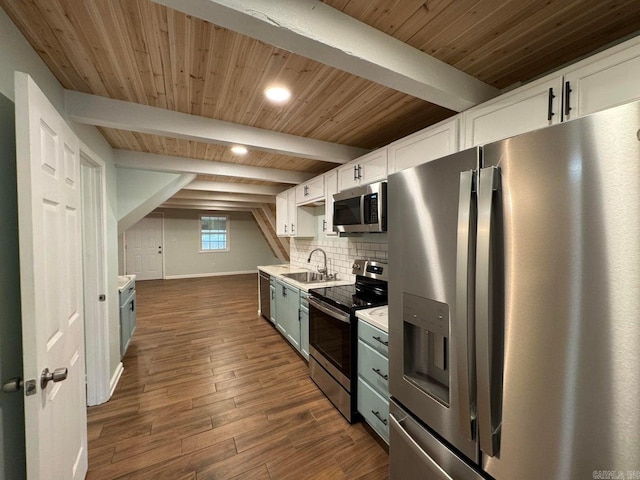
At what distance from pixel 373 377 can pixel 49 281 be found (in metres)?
1.80

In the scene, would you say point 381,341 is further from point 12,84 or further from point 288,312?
point 12,84

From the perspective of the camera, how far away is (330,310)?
2.15 metres

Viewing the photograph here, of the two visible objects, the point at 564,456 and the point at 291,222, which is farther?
the point at 291,222

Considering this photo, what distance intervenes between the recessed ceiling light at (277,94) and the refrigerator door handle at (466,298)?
1.30 m

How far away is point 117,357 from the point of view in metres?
2.63

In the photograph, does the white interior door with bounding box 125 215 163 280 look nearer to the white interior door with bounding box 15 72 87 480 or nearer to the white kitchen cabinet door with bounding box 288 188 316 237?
the white kitchen cabinet door with bounding box 288 188 316 237

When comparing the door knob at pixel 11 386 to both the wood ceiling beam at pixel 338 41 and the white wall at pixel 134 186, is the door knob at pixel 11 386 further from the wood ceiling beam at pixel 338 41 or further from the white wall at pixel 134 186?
the white wall at pixel 134 186

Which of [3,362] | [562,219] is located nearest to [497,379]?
[562,219]

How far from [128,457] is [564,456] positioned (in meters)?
2.31

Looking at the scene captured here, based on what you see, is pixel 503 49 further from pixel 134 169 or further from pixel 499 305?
pixel 134 169

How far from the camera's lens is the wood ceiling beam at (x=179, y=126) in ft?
5.67

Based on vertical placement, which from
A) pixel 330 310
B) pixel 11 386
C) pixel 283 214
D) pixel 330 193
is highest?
pixel 330 193

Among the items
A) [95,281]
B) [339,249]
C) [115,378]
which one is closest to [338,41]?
[339,249]

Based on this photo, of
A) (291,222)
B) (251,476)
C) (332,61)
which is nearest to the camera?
(332,61)
